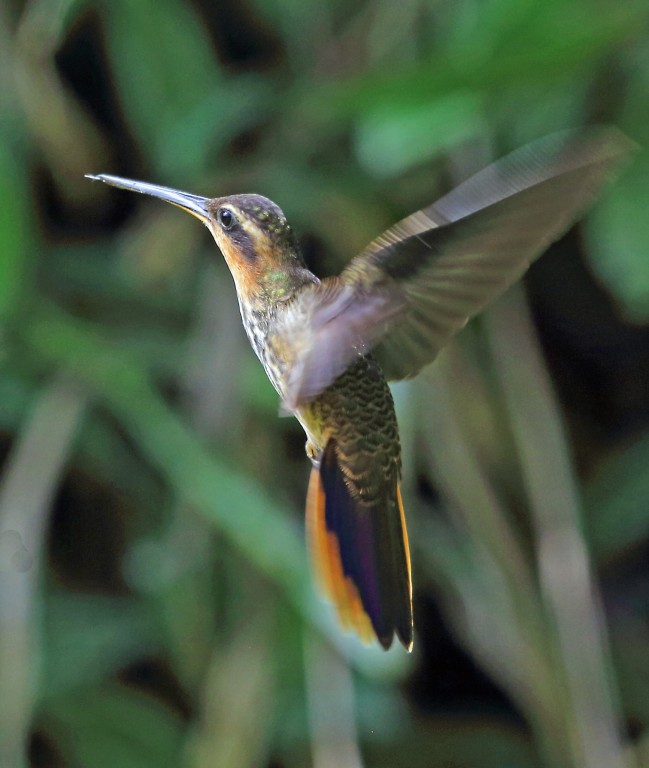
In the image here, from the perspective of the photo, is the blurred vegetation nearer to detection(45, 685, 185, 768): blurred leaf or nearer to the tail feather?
detection(45, 685, 185, 768): blurred leaf

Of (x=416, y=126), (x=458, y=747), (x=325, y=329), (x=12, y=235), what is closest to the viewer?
(x=325, y=329)

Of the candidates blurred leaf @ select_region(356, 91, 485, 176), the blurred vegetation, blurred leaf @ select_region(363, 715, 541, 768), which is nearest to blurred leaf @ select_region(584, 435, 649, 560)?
the blurred vegetation

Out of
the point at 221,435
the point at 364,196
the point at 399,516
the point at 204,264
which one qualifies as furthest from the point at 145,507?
the point at 399,516

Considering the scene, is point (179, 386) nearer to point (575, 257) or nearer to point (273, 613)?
point (273, 613)

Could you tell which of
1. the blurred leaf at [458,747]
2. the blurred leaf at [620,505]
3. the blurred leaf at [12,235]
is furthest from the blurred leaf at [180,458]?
the blurred leaf at [620,505]

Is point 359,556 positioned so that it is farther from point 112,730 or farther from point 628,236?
point 112,730

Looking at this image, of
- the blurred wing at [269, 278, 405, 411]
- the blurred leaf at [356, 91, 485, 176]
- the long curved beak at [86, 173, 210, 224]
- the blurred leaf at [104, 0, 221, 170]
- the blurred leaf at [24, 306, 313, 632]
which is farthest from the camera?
the blurred leaf at [104, 0, 221, 170]

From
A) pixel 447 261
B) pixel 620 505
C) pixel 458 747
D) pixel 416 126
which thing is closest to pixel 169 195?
pixel 447 261
